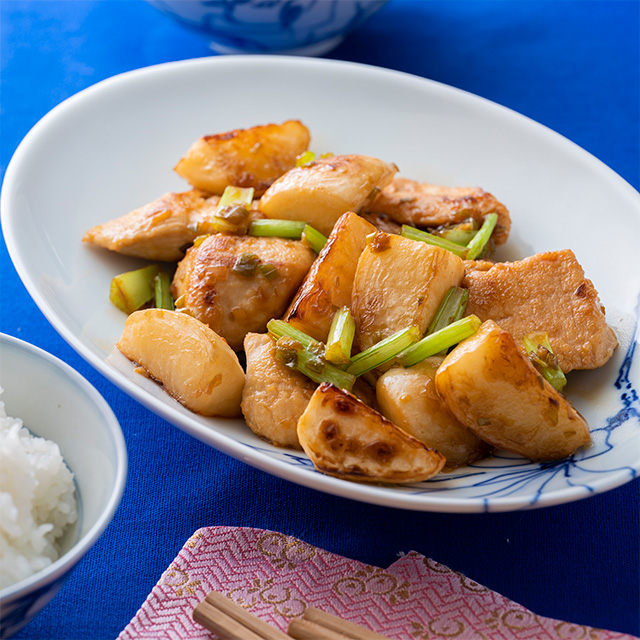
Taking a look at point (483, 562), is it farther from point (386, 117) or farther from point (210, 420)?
point (386, 117)

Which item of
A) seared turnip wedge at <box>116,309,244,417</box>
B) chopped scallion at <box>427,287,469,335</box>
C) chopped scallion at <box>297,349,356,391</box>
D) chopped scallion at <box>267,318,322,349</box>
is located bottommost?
seared turnip wedge at <box>116,309,244,417</box>

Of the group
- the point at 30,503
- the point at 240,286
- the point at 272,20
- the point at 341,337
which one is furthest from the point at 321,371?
the point at 272,20

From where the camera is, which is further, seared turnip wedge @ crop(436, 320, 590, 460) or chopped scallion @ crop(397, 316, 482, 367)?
chopped scallion @ crop(397, 316, 482, 367)

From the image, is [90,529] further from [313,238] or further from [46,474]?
[313,238]

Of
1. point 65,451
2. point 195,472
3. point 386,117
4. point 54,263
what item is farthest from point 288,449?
point 386,117

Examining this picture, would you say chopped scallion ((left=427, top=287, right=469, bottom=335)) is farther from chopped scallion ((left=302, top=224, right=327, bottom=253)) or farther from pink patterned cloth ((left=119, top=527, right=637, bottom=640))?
pink patterned cloth ((left=119, top=527, right=637, bottom=640))

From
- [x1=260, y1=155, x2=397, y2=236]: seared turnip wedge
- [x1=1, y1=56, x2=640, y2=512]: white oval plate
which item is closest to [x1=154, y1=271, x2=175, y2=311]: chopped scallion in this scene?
[x1=1, y1=56, x2=640, y2=512]: white oval plate

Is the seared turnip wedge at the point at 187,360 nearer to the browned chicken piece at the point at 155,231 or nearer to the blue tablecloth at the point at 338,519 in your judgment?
the blue tablecloth at the point at 338,519
